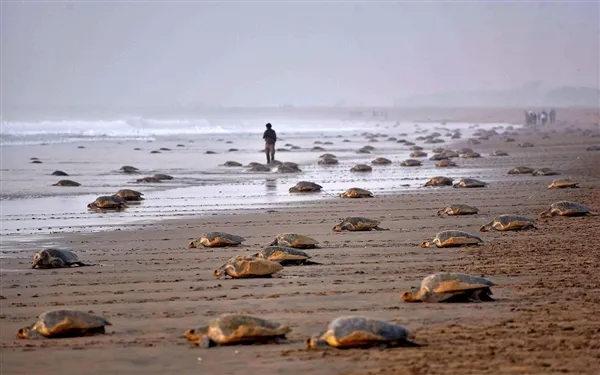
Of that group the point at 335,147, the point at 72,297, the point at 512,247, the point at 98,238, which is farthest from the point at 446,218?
the point at 335,147

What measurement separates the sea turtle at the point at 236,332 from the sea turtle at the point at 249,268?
2.85 meters

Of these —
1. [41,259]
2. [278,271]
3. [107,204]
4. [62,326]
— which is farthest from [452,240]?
[107,204]

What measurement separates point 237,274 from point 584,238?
548 cm

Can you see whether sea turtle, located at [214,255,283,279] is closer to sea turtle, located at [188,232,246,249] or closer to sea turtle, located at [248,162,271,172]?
sea turtle, located at [188,232,246,249]

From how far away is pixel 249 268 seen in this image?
1045 cm

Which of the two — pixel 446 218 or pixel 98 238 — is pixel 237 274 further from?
pixel 446 218

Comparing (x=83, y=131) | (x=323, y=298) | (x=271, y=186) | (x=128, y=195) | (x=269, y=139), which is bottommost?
(x=271, y=186)

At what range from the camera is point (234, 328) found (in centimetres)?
738

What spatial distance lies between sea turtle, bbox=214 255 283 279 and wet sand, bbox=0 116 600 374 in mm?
165

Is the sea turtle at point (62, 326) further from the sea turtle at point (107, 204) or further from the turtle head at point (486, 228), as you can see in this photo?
the sea turtle at point (107, 204)

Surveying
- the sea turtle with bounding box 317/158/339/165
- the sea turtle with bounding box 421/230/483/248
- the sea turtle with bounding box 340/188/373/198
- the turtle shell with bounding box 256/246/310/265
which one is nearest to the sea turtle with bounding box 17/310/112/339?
the turtle shell with bounding box 256/246/310/265

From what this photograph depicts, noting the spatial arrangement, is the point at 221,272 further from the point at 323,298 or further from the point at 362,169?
the point at 362,169

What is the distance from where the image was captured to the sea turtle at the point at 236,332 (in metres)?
7.38

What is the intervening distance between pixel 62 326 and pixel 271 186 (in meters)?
16.0
